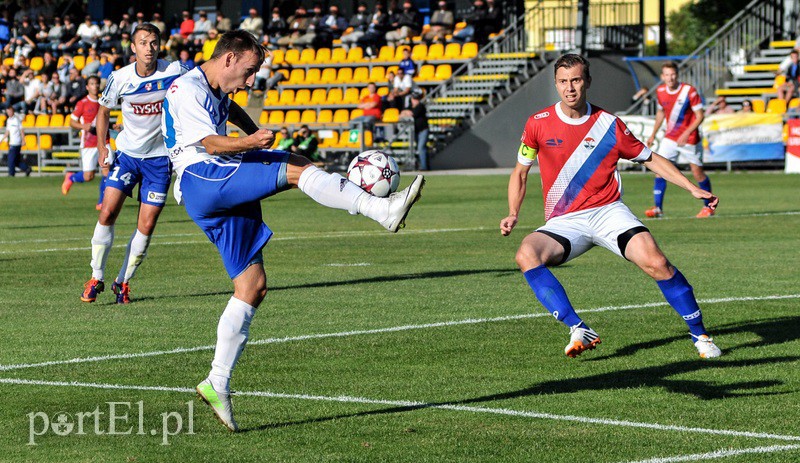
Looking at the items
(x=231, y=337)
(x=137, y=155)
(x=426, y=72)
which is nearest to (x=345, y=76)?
(x=426, y=72)

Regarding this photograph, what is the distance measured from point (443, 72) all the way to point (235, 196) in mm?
35277

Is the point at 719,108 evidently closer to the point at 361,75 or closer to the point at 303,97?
the point at 361,75

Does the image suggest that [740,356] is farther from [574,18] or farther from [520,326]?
[574,18]

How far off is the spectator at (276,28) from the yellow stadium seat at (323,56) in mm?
1961

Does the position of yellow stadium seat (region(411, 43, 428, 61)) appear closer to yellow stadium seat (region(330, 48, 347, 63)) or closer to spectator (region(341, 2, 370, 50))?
spectator (region(341, 2, 370, 50))

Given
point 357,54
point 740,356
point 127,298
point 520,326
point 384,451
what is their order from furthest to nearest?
point 357,54
point 127,298
point 520,326
point 740,356
point 384,451

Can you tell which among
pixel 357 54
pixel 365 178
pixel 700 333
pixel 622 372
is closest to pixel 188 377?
pixel 365 178

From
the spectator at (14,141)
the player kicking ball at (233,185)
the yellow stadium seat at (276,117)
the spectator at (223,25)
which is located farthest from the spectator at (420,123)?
the player kicking ball at (233,185)

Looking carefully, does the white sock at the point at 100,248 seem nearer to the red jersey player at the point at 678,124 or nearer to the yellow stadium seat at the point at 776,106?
the red jersey player at the point at 678,124

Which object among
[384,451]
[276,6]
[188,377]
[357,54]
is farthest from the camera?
[276,6]

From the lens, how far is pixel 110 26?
162 feet

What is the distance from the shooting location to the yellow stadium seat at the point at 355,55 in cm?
4309

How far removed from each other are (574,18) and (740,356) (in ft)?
123

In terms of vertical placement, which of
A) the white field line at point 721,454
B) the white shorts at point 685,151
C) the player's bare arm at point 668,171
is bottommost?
the white shorts at point 685,151
